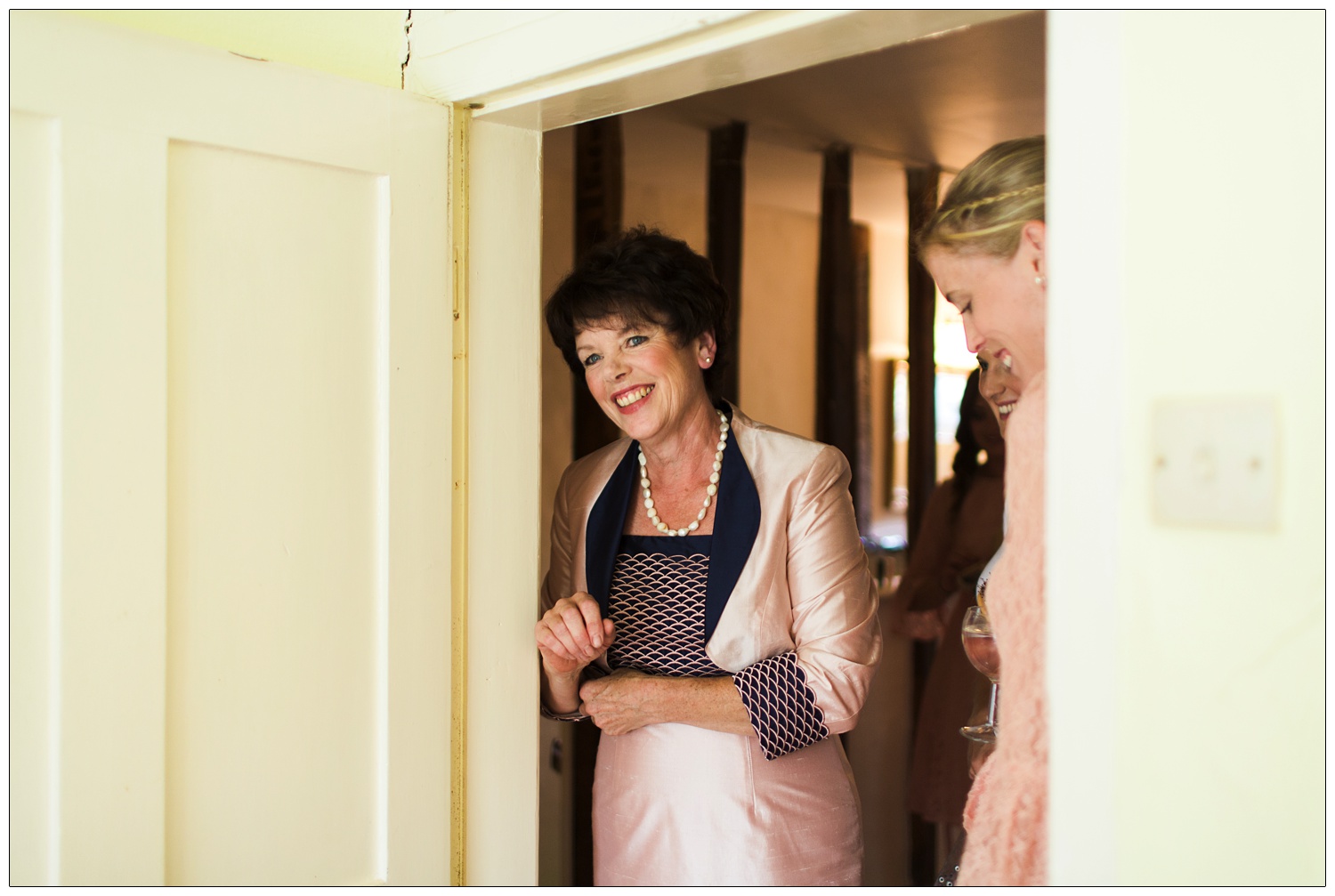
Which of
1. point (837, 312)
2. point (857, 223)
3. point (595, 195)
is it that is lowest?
point (837, 312)

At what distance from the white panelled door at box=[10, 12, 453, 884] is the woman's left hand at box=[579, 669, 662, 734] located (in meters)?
0.39

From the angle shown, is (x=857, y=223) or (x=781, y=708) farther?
(x=857, y=223)

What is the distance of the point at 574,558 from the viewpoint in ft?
6.48

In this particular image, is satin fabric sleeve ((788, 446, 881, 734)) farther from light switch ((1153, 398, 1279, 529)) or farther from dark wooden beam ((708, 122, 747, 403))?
dark wooden beam ((708, 122, 747, 403))

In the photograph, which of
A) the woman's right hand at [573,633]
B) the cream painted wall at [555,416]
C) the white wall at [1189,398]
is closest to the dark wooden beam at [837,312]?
the cream painted wall at [555,416]

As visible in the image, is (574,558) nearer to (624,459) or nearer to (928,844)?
(624,459)

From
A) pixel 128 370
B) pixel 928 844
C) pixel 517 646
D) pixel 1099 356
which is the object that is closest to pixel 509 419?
pixel 517 646

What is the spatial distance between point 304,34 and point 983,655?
1310 mm

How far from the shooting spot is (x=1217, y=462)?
826mm

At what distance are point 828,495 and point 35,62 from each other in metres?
1.33

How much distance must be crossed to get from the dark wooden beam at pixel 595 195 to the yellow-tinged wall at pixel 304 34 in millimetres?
1736

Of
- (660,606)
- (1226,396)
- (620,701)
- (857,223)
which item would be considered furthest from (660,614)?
(857,223)

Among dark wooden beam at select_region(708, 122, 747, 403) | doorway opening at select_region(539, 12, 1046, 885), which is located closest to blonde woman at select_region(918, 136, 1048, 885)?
doorway opening at select_region(539, 12, 1046, 885)

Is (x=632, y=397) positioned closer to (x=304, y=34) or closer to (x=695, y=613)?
(x=695, y=613)
